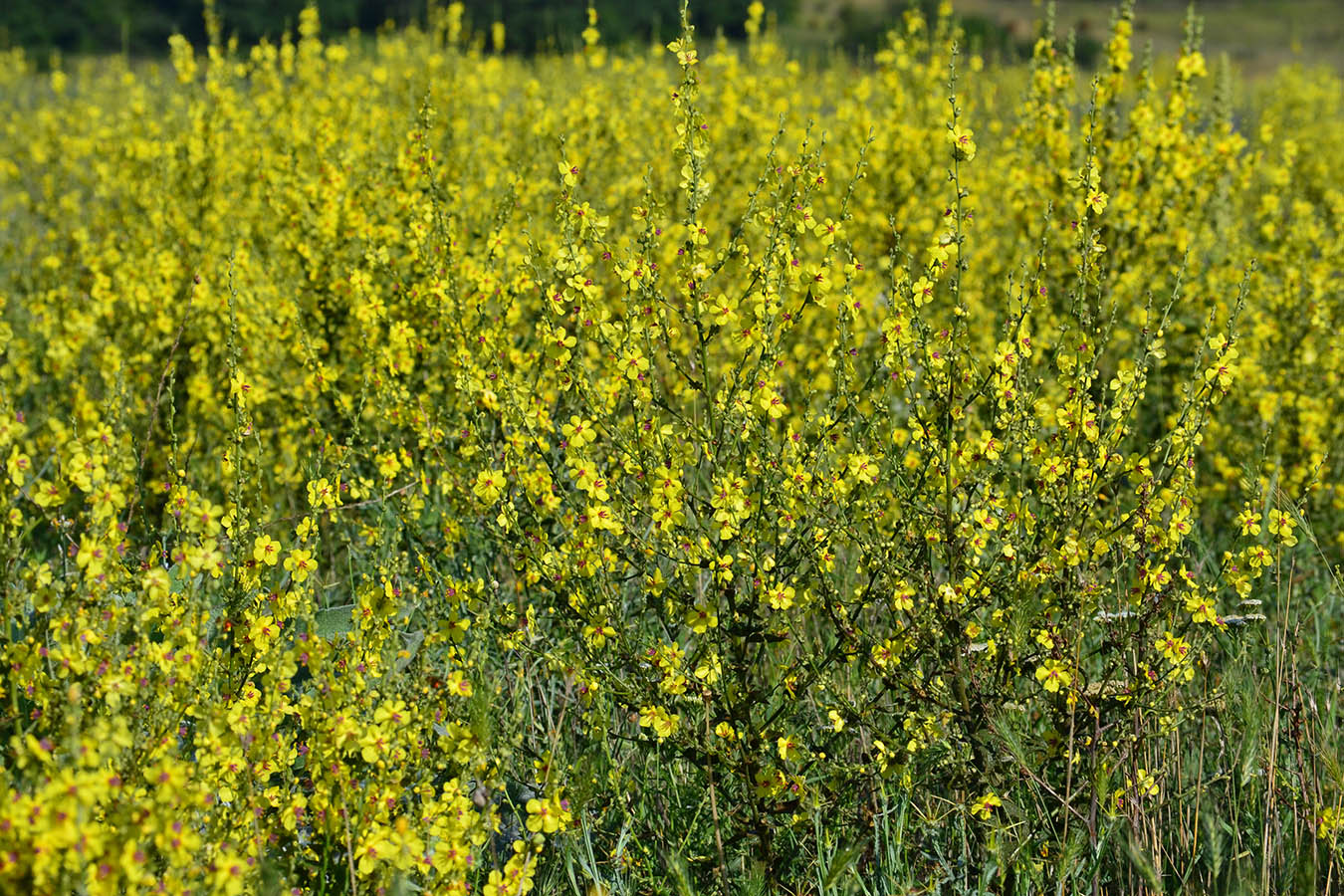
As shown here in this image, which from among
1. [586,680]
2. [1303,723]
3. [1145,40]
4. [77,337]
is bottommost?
[1303,723]

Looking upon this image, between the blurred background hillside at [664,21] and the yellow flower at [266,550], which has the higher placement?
the blurred background hillside at [664,21]

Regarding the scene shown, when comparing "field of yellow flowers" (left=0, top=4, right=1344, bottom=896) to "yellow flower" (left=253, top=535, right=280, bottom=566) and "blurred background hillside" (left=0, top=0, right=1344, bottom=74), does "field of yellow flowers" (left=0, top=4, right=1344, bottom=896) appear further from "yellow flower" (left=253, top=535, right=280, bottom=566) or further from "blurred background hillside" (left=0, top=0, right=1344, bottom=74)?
"blurred background hillside" (left=0, top=0, right=1344, bottom=74)

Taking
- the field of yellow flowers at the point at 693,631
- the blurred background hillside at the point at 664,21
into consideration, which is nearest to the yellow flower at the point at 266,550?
the field of yellow flowers at the point at 693,631

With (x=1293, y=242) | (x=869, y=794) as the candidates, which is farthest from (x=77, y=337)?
(x=1293, y=242)

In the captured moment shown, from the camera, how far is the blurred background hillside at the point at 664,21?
26.4 m

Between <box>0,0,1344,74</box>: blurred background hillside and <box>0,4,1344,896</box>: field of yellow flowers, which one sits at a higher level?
<box>0,0,1344,74</box>: blurred background hillside

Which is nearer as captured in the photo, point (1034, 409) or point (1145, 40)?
point (1034, 409)

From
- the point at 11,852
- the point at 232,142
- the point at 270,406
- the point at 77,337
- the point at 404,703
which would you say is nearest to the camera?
the point at 11,852

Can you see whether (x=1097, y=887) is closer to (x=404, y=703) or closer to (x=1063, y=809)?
(x=1063, y=809)

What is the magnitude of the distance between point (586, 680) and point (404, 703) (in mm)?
421

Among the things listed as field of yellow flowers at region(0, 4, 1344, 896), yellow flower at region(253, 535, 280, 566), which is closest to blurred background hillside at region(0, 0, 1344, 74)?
field of yellow flowers at region(0, 4, 1344, 896)

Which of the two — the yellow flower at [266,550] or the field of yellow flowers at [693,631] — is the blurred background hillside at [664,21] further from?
the yellow flower at [266,550]

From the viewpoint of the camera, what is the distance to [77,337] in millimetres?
4172

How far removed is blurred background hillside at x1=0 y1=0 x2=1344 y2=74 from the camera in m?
26.4
